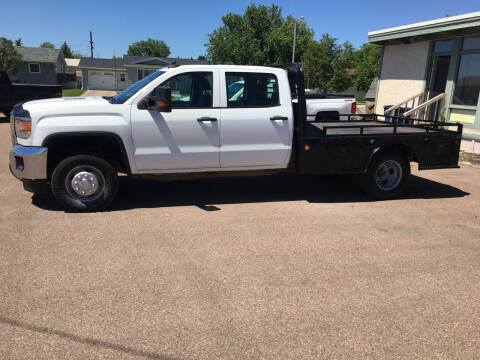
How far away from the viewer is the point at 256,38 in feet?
189

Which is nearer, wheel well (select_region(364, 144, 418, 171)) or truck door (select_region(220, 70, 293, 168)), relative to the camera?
truck door (select_region(220, 70, 293, 168))

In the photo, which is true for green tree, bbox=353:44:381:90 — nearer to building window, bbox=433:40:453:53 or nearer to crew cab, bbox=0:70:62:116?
building window, bbox=433:40:453:53

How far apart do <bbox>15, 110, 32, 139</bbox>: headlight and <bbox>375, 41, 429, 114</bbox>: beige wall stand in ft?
44.2

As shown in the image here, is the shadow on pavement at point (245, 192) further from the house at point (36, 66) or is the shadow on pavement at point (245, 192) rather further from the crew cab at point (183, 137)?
the house at point (36, 66)

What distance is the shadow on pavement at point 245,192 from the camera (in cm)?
632

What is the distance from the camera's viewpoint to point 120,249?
4508 millimetres

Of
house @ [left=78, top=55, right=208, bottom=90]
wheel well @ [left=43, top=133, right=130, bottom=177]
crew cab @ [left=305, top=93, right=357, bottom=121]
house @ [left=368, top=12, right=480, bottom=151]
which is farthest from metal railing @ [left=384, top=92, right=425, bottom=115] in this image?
house @ [left=78, top=55, right=208, bottom=90]

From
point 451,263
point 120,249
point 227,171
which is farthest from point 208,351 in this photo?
point 227,171

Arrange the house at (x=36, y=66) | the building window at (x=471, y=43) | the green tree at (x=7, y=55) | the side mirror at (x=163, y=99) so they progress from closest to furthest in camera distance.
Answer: the side mirror at (x=163, y=99)
the building window at (x=471, y=43)
the green tree at (x=7, y=55)
the house at (x=36, y=66)

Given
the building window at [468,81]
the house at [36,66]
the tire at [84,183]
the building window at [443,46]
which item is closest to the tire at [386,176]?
the tire at [84,183]

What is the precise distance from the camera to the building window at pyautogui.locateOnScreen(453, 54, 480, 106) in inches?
500

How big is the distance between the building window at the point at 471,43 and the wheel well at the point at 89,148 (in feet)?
38.8

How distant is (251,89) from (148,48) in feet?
385

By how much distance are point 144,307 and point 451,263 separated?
10.7 feet
